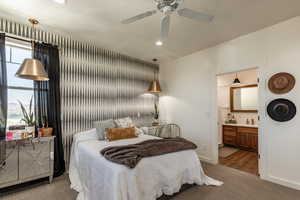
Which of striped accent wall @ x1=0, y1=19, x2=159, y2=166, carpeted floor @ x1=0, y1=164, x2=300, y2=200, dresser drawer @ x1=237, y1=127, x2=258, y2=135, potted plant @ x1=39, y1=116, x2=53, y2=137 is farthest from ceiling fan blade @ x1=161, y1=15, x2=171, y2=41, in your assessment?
dresser drawer @ x1=237, y1=127, x2=258, y2=135

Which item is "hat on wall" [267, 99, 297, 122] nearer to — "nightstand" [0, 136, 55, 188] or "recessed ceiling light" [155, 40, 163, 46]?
"recessed ceiling light" [155, 40, 163, 46]

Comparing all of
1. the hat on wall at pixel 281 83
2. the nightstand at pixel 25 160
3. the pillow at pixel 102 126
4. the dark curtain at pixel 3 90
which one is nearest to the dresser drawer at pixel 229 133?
the hat on wall at pixel 281 83

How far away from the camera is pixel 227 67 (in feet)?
11.3

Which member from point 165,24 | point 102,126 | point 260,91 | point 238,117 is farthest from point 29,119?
point 238,117

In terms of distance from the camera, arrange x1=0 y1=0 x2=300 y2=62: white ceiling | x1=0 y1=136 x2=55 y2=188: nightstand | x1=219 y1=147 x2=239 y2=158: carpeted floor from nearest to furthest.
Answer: x1=0 y1=0 x2=300 y2=62: white ceiling → x1=0 y1=136 x2=55 y2=188: nightstand → x1=219 y1=147 x2=239 y2=158: carpeted floor

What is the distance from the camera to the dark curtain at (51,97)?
282 cm

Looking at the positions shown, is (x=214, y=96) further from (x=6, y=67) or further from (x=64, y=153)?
(x=6, y=67)

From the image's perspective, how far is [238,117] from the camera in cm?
512

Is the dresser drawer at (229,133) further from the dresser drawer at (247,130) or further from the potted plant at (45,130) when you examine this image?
the potted plant at (45,130)

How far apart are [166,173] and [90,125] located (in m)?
2.22

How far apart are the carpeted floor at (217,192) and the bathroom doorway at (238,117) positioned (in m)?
1.24

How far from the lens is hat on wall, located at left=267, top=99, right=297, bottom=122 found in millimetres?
2502

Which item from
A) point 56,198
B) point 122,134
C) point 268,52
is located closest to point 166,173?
point 122,134

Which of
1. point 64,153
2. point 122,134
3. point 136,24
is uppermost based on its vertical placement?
point 136,24
